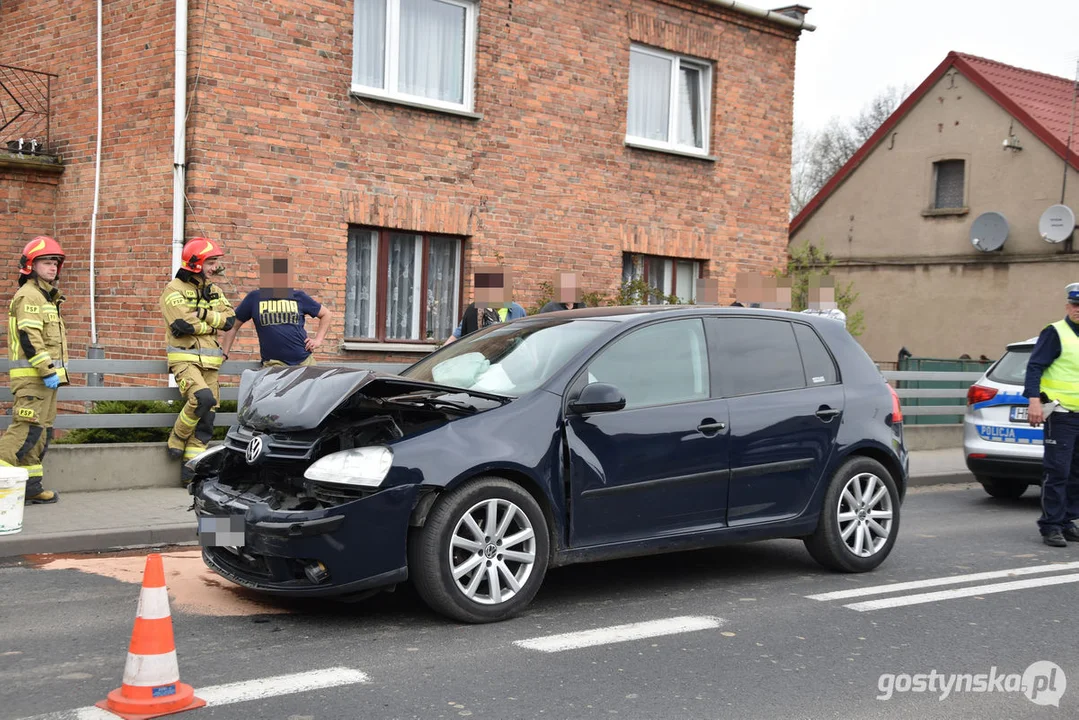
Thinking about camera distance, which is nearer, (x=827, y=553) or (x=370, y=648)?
(x=370, y=648)

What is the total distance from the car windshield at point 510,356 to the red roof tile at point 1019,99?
20.2 m

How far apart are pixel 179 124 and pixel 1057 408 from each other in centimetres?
859

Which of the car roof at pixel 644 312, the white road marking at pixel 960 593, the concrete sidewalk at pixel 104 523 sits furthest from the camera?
the concrete sidewalk at pixel 104 523

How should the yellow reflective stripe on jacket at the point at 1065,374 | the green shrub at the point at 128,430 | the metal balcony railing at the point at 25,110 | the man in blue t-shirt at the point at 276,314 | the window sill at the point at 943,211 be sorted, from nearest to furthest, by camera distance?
the yellow reflective stripe on jacket at the point at 1065,374 < the man in blue t-shirt at the point at 276,314 < the green shrub at the point at 128,430 < the metal balcony railing at the point at 25,110 < the window sill at the point at 943,211

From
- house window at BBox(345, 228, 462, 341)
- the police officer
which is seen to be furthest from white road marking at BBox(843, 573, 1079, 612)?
house window at BBox(345, 228, 462, 341)

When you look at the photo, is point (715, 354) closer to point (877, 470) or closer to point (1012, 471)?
point (877, 470)

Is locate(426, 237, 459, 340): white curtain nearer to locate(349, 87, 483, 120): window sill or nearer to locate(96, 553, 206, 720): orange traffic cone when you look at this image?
locate(349, 87, 483, 120): window sill

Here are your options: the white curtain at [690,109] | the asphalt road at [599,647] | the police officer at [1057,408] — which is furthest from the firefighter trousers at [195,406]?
the white curtain at [690,109]

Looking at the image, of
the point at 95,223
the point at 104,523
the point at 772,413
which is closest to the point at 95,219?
the point at 95,223

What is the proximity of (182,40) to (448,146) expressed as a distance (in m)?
3.32

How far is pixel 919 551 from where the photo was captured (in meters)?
8.37

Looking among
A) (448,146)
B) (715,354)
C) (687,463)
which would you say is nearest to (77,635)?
(687,463)

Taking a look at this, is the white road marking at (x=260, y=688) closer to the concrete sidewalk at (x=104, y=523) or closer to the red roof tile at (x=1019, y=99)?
the concrete sidewalk at (x=104, y=523)

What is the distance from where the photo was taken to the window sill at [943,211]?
85.0 feet
